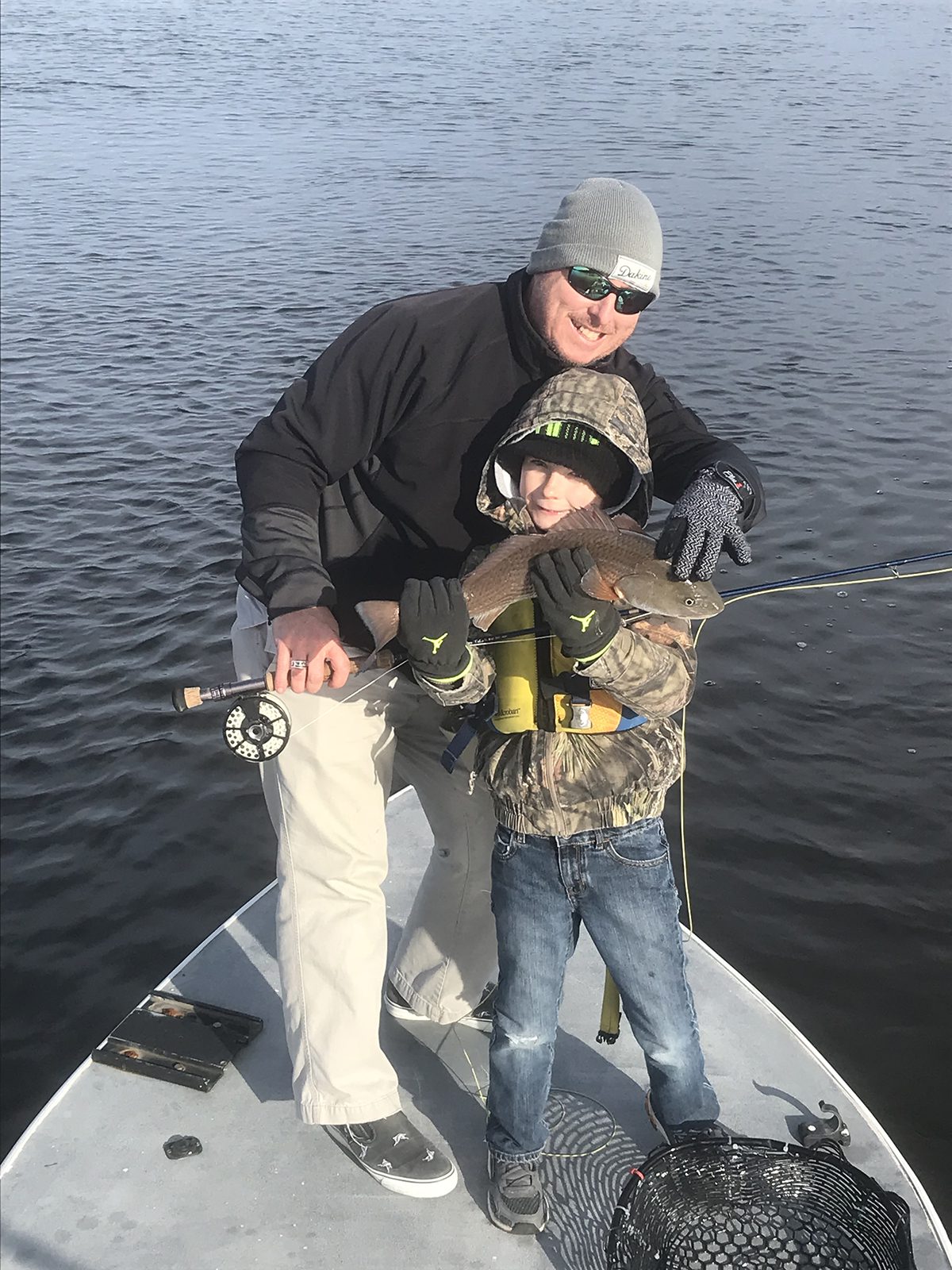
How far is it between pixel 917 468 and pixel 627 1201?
34.5ft

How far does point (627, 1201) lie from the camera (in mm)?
3275

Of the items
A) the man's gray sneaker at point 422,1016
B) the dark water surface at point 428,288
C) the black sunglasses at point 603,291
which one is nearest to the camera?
the black sunglasses at point 603,291

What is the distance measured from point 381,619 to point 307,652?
0.80 ft

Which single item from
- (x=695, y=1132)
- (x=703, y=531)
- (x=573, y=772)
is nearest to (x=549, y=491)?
(x=703, y=531)

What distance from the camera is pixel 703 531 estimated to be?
315cm

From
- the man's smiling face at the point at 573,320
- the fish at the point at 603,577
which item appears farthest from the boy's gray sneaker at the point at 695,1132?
the man's smiling face at the point at 573,320

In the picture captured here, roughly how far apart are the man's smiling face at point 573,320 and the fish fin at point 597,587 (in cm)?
72

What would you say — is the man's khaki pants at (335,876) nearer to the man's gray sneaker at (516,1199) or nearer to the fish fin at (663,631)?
the man's gray sneaker at (516,1199)

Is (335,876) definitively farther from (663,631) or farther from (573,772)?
(663,631)

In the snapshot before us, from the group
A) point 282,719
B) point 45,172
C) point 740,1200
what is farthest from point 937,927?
point 45,172

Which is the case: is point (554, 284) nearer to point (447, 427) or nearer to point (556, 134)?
point (447, 427)

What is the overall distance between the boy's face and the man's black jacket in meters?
0.28

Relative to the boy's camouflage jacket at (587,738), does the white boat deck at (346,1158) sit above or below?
below

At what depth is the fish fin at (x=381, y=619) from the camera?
10.9ft
